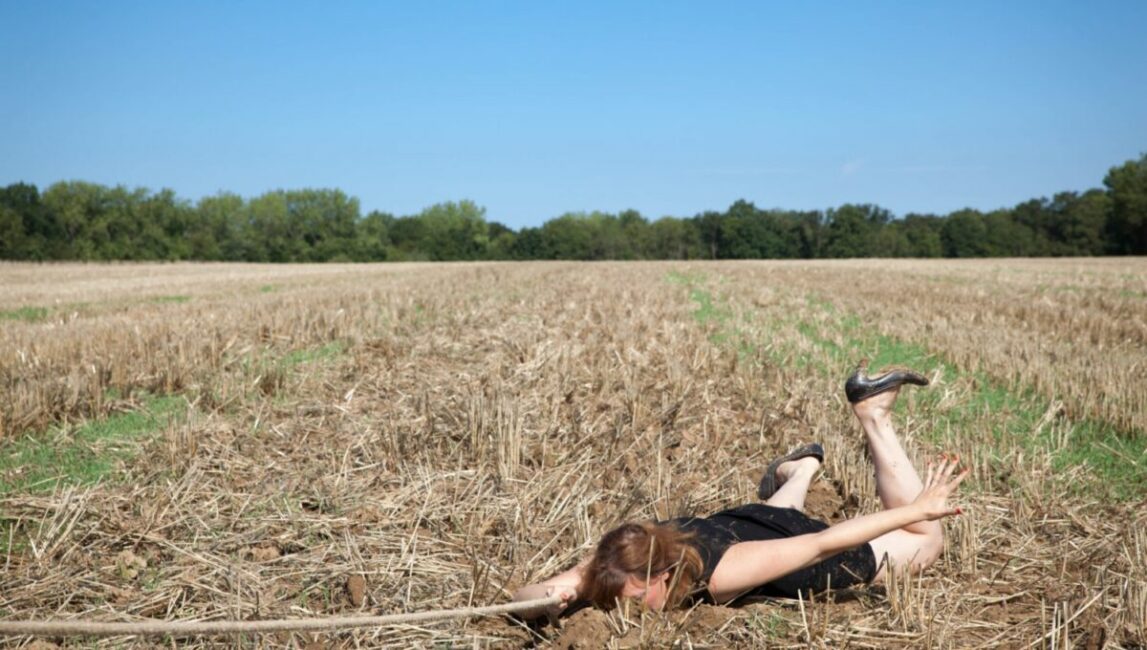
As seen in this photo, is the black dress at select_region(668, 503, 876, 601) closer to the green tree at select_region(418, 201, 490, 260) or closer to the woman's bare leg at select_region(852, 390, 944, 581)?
the woman's bare leg at select_region(852, 390, 944, 581)

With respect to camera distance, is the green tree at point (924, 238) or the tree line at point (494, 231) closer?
the tree line at point (494, 231)

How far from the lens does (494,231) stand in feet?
378

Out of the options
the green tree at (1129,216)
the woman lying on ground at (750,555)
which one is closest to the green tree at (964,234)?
the green tree at (1129,216)

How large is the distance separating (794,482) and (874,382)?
654 millimetres

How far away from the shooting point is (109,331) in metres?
9.60

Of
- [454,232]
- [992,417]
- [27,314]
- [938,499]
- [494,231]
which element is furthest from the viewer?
[494,231]

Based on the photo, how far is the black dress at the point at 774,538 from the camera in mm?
3283

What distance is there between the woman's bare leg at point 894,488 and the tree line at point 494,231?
244 ft

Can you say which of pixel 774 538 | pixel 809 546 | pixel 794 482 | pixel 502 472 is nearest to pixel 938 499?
pixel 809 546

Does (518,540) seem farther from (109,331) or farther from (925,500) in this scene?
(109,331)

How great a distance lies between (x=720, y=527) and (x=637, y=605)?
1.92 ft

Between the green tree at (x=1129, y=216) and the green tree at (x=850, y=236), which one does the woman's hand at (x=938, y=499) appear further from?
the green tree at (x=850, y=236)

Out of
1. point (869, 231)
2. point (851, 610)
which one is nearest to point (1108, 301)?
point (851, 610)

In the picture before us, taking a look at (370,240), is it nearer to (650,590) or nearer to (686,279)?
(686,279)
